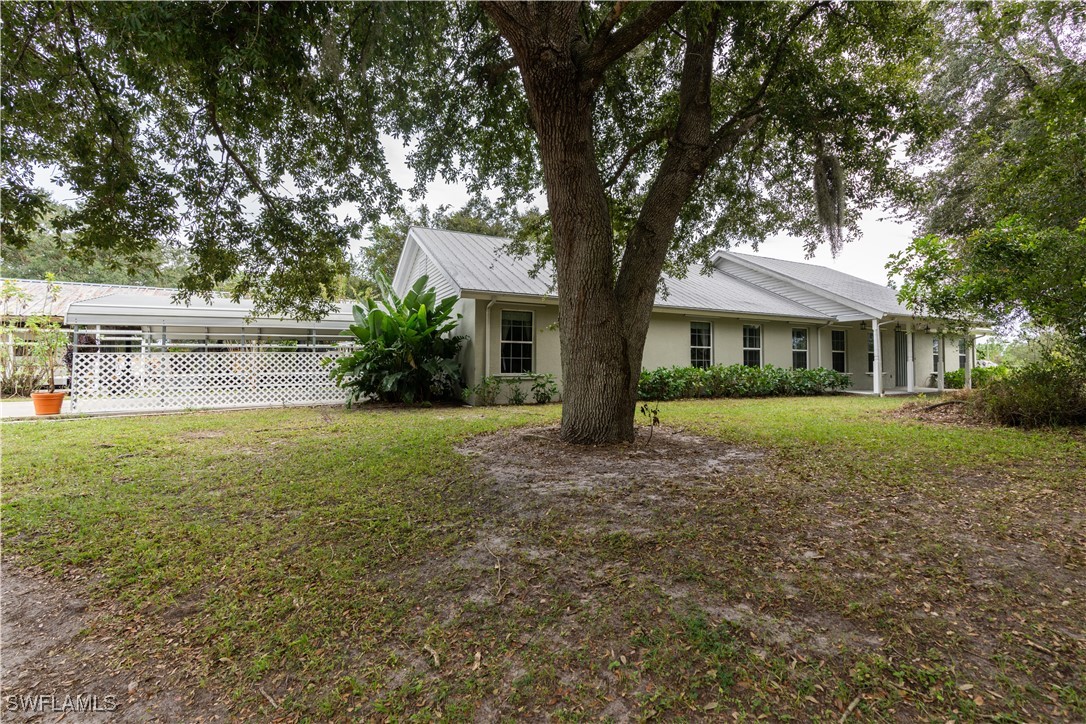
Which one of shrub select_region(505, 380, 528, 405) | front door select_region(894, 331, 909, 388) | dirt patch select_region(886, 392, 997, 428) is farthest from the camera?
front door select_region(894, 331, 909, 388)

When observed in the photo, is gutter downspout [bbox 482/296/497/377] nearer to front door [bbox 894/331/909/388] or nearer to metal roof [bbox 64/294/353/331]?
metal roof [bbox 64/294/353/331]

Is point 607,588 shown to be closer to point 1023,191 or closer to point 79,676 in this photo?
point 79,676

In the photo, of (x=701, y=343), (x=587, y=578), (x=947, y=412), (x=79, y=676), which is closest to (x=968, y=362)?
(x=947, y=412)

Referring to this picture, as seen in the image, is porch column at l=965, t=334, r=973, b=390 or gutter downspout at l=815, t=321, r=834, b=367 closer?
porch column at l=965, t=334, r=973, b=390

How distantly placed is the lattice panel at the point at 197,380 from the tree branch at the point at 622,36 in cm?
974

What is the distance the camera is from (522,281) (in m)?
11.9

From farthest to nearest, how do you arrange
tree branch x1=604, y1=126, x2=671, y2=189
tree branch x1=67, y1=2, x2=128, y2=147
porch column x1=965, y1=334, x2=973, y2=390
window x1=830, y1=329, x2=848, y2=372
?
window x1=830, y1=329, x2=848, y2=372 → porch column x1=965, y1=334, x2=973, y2=390 → tree branch x1=604, y1=126, x2=671, y2=189 → tree branch x1=67, y1=2, x2=128, y2=147

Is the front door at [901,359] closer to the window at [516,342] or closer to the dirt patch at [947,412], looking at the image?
the dirt patch at [947,412]

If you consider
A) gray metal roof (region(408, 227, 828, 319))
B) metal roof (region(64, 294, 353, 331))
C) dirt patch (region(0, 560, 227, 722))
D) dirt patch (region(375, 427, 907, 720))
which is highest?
gray metal roof (region(408, 227, 828, 319))

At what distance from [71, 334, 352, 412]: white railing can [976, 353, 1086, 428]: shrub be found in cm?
1341

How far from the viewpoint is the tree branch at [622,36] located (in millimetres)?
4645

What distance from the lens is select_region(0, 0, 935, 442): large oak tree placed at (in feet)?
14.9

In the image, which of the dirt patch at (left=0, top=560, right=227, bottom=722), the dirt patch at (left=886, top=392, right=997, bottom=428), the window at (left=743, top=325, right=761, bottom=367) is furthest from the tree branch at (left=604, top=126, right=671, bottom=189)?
the window at (left=743, top=325, right=761, bottom=367)

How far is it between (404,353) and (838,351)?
1450cm
